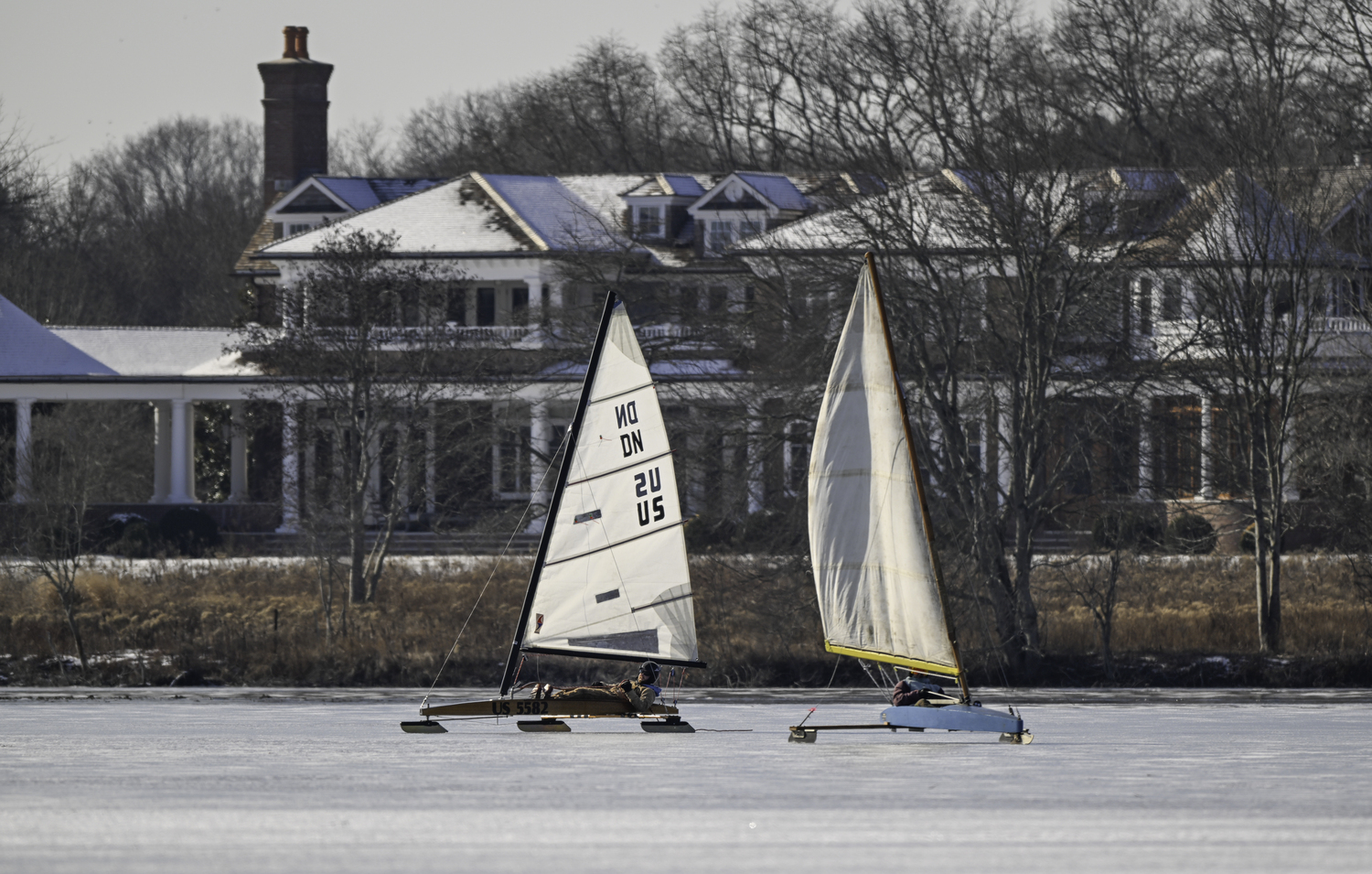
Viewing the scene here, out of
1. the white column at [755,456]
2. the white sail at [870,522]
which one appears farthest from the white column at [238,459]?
the white sail at [870,522]

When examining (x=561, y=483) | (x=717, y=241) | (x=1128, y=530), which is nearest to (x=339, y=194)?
(x=717, y=241)

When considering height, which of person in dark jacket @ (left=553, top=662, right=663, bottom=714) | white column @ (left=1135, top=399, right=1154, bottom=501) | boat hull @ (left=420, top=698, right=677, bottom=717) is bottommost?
boat hull @ (left=420, top=698, right=677, bottom=717)

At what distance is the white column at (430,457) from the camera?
4097cm

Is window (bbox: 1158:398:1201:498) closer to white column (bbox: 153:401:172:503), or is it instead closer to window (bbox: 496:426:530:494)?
window (bbox: 496:426:530:494)

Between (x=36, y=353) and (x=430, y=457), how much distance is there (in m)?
21.5

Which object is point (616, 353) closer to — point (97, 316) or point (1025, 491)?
point (1025, 491)

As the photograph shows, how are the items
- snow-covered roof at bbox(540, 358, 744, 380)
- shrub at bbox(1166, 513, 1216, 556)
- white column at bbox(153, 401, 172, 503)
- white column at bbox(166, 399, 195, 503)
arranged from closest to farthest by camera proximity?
shrub at bbox(1166, 513, 1216, 556), snow-covered roof at bbox(540, 358, 744, 380), white column at bbox(166, 399, 195, 503), white column at bbox(153, 401, 172, 503)

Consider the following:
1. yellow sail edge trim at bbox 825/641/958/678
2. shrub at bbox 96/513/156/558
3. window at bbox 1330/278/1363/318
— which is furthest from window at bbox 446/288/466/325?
yellow sail edge trim at bbox 825/641/958/678

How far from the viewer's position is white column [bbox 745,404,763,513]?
35344mm

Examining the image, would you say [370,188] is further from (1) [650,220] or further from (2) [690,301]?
(2) [690,301]

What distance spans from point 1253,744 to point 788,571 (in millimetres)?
13514

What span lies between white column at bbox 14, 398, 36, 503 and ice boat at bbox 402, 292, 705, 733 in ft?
63.5

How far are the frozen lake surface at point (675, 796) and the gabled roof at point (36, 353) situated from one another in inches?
1280

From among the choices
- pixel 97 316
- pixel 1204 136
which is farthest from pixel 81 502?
pixel 97 316
